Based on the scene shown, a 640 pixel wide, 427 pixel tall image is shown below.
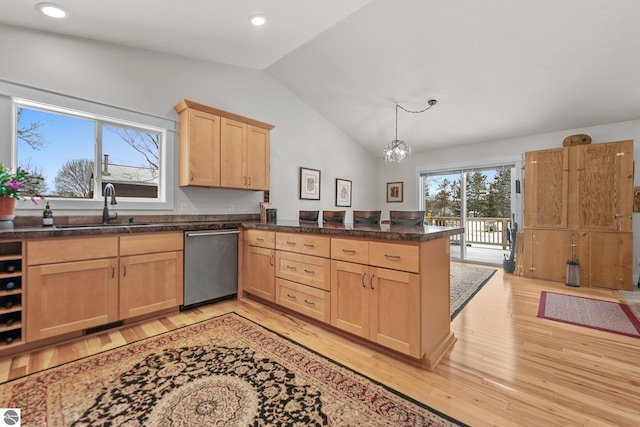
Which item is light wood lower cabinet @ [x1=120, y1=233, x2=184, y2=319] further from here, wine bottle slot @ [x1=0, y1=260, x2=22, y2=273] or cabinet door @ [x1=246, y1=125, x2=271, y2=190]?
cabinet door @ [x1=246, y1=125, x2=271, y2=190]

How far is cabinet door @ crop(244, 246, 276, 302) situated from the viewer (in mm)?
2889

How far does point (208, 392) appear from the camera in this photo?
5.35 feet

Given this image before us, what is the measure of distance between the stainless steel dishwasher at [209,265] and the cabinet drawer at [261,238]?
0.18m

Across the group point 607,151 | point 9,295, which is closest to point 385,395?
point 9,295

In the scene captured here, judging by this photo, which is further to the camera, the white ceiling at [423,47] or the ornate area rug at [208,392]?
the white ceiling at [423,47]

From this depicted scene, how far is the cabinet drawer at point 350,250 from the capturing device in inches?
81.6

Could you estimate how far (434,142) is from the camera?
5.62 m

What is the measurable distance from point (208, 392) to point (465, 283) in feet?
12.4

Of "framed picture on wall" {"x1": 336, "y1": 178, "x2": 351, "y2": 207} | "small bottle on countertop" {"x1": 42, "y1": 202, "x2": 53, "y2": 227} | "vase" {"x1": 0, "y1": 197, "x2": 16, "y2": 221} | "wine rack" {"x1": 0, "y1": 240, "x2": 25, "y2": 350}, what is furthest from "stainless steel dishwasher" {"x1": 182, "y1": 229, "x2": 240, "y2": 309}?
"framed picture on wall" {"x1": 336, "y1": 178, "x2": 351, "y2": 207}

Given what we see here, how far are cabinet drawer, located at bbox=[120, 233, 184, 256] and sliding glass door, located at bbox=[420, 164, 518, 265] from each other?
5.06 meters

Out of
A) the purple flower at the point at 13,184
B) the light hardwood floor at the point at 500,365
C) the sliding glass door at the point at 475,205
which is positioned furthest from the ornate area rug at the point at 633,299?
the purple flower at the point at 13,184

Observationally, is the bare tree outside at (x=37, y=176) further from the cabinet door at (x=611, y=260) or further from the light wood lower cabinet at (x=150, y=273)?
the cabinet door at (x=611, y=260)

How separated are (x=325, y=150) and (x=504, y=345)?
4157 millimetres

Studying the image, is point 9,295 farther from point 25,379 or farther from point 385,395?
point 385,395
